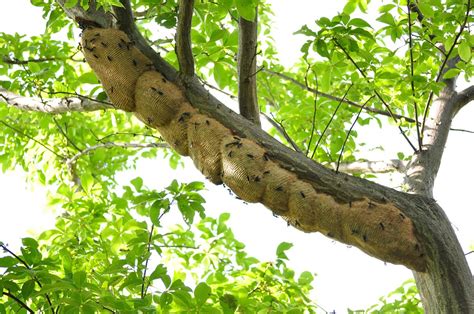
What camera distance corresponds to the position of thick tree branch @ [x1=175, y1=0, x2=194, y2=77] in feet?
9.05

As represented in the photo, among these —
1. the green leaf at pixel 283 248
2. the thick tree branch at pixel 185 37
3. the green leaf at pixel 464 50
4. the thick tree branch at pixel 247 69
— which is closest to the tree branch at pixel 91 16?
the thick tree branch at pixel 185 37

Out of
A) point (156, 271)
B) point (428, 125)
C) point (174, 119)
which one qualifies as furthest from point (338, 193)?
point (428, 125)

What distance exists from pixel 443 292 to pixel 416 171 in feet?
2.99

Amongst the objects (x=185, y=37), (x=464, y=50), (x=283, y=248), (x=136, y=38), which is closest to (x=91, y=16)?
(x=136, y=38)

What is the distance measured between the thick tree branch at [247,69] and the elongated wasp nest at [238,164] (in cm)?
39

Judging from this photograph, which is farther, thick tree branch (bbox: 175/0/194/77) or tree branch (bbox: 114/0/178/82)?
tree branch (bbox: 114/0/178/82)

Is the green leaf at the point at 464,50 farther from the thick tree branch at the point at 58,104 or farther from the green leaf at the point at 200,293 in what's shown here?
the thick tree branch at the point at 58,104

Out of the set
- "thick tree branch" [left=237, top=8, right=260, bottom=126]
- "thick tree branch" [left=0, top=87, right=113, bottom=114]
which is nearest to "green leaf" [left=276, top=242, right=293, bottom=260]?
"thick tree branch" [left=237, top=8, right=260, bottom=126]

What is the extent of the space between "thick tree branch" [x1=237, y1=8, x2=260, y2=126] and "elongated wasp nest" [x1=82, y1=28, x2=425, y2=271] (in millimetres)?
392

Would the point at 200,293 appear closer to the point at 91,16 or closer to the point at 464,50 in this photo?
the point at 91,16

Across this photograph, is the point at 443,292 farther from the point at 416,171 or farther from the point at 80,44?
the point at 80,44

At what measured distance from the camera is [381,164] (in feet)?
13.4

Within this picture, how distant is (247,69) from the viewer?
3049 millimetres

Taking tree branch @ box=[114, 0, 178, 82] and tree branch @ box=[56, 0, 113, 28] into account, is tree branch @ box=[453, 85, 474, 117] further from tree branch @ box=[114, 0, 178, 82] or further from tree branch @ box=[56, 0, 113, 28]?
tree branch @ box=[56, 0, 113, 28]
